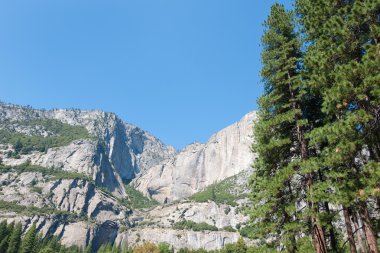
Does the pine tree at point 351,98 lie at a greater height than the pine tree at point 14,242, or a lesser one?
greater

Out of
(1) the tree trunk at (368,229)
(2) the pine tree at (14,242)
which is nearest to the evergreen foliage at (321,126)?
(1) the tree trunk at (368,229)

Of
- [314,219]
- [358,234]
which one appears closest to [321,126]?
[314,219]

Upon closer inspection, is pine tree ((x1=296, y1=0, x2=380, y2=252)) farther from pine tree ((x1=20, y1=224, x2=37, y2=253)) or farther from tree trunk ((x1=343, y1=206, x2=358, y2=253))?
pine tree ((x1=20, y1=224, x2=37, y2=253))

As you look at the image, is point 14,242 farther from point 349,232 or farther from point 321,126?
point 349,232

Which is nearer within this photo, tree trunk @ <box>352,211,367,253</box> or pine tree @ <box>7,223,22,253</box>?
tree trunk @ <box>352,211,367,253</box>

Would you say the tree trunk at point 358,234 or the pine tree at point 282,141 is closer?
the tree trunk at point 358,234

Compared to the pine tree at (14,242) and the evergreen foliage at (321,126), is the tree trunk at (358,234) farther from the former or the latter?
the pine tree at (14,242)

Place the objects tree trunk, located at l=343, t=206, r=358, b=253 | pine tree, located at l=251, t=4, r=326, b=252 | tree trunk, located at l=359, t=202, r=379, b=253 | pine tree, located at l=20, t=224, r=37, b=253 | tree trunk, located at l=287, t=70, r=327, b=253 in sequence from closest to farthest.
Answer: tree trunk, located at l=359, t=202, r=379, b=253 < tree trunk, located at l=343, t=206, r=358, b=253 < tree trunk, located at l=287, t=70, r=327, b=253 < pine tree, located at l=251, t=4, r=326, b=252 < pine tree, located at l=20, t=224, r=37, b=253

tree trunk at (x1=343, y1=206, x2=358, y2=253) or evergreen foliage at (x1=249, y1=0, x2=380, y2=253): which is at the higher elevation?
evergreen foliage at (x1=249, y1=0, x2=380, y2=253)

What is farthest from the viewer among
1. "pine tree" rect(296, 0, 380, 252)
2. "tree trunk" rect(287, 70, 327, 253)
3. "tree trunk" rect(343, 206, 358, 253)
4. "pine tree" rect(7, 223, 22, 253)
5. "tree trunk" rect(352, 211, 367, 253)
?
"pine tree" rect(7, 223, 22, 253)

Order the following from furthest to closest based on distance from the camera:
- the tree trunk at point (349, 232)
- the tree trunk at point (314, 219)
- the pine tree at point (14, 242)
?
the pine tree at point (14, 242) → the tree trunk at point (314, 219) → the tree trunk at point (349, 232)

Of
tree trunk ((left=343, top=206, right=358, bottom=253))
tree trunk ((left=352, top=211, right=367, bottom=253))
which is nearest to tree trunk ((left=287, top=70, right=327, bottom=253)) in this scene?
tree trunk ((left=343, top=206, right=358, bottom=253))

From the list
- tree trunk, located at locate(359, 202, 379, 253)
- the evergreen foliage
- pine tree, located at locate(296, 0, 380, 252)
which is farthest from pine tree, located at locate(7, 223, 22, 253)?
tree trunk, located at locate(359, 202, 379, 253)

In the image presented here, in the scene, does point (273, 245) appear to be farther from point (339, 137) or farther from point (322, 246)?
point (339, 137)
